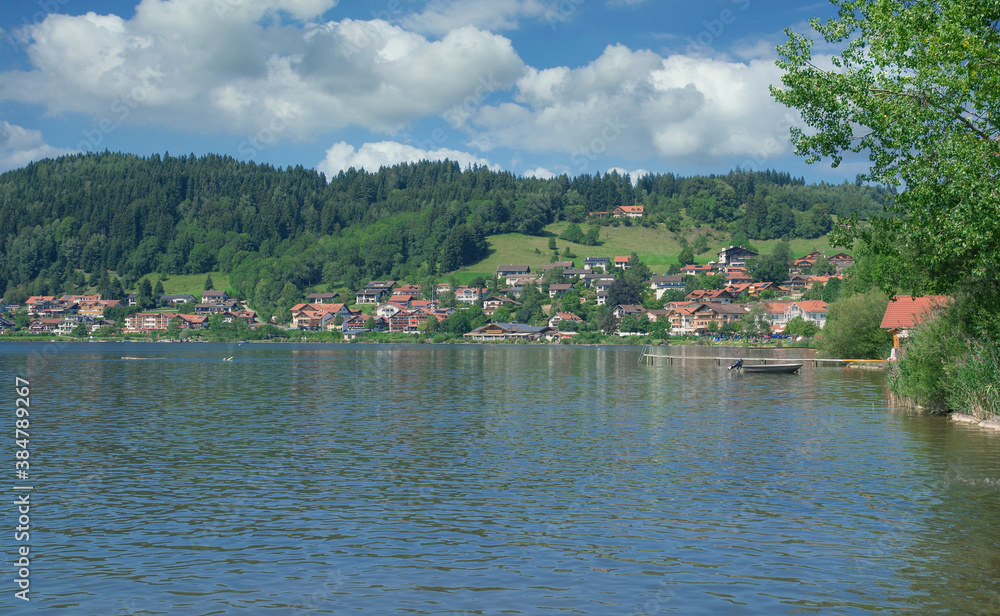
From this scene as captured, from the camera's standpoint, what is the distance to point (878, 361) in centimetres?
8119

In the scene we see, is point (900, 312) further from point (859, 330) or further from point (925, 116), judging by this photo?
point (925, 116)

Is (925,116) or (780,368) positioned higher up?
(925,116)

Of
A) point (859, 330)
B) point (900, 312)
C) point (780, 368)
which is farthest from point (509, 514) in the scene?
point (859, 330)

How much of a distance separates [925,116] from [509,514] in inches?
795

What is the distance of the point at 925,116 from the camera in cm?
2644

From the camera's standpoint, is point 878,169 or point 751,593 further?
point 878,169

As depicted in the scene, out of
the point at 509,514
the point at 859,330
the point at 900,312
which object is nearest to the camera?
the point at 509,514

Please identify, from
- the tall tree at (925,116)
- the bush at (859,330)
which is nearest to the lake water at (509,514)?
the tall tree at (925,116)

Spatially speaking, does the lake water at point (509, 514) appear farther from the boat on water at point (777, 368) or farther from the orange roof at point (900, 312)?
the orange roof at point (900, 312)

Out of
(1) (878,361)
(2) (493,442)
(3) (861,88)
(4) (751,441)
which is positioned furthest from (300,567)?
(1) (878,361)

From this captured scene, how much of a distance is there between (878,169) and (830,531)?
1770 cm

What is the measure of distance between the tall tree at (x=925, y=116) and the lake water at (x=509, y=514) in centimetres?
754

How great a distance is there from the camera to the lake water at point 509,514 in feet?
43.3

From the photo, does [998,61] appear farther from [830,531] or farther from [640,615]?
[640,615]
